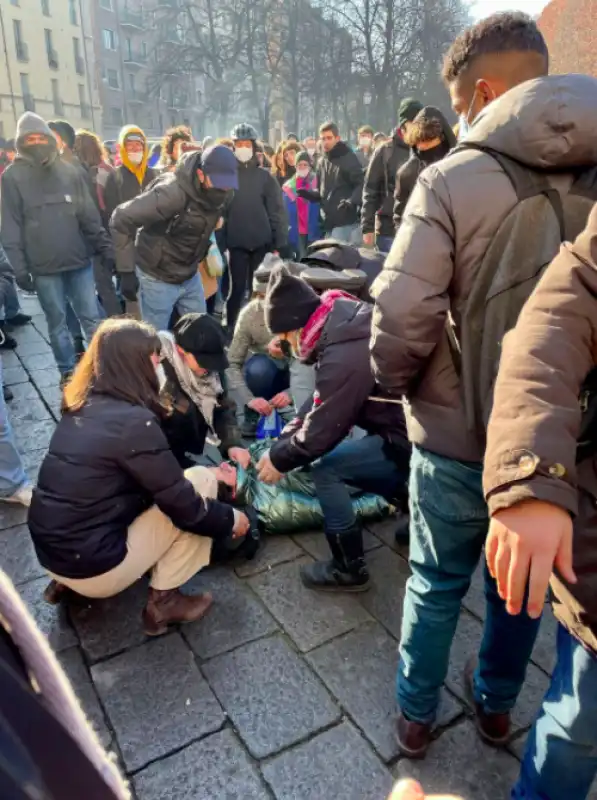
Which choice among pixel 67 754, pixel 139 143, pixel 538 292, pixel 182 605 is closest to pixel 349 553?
pixel 182 605

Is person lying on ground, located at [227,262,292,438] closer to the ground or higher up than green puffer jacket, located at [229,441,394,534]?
higher up

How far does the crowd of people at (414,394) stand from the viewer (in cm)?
106

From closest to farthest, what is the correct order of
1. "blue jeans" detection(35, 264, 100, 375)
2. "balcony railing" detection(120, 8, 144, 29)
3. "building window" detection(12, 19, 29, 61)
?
"blue jeans" detection(35, 264, 100, 375) → "building window" detection(12, 19, 29, 61) → "balcony railing" detection(120, 8, 144, 29)

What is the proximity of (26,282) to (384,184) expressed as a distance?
10.9 feet

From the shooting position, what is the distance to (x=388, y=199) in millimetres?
5895

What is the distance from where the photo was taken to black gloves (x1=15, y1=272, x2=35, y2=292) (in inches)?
174

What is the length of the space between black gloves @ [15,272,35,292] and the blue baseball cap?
59.1 inches

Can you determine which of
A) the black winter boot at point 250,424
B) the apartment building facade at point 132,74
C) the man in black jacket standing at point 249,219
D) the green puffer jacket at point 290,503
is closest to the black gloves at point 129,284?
the man in black jacket standing at point 249,219

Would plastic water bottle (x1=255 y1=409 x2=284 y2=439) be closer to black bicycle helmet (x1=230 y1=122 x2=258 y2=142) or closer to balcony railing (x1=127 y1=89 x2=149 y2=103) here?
black bicycle helmet (x1=230 y1=122 x2=258 y2=142)

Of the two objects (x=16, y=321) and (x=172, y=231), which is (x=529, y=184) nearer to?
(x=172, y=231)

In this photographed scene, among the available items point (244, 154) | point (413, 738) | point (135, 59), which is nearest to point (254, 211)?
point (244, 154)

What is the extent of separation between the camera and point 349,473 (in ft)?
8.86

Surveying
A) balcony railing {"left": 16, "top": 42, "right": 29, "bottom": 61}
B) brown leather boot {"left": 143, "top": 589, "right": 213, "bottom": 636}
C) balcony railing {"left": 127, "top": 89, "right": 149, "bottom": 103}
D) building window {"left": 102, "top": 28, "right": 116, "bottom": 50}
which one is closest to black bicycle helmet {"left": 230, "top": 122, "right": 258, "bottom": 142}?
brown leather boot {"left": 143, "top": 589, "right": 213, "bottom": 636}

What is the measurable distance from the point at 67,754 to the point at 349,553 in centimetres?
207
